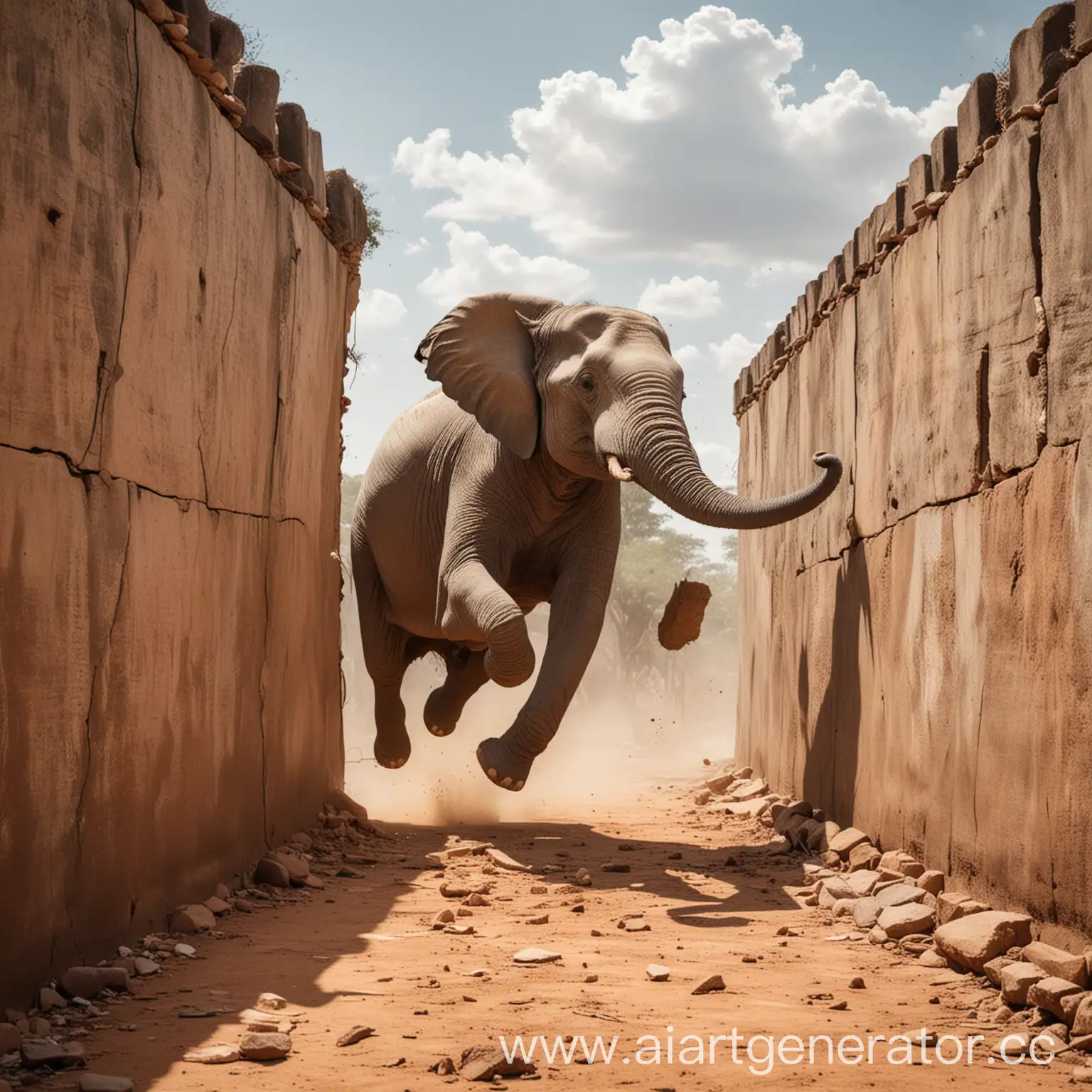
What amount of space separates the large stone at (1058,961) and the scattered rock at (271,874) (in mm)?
3311

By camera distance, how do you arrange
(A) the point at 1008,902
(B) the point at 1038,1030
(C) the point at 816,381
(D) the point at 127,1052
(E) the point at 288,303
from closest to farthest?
(D) the point at 127,1052, (B) the point at 1038,1030, (A) the point at 1008,902, (E) the point at 288,303, (C) the point at 816,381

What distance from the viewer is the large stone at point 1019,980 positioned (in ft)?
14.0

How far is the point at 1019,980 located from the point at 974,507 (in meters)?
1.90

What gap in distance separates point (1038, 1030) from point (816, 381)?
525 cm

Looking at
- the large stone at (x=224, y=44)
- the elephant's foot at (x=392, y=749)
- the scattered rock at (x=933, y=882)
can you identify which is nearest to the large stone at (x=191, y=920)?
the scattered rock at (x=933, y=882)

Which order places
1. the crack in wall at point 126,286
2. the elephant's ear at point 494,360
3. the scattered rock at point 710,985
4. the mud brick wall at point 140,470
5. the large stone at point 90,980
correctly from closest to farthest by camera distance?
the mud brick wall at point 140,470 < the large stone at point 90,980 < the scattered rock at point 710,985 < the crack in wall at point 126,286 < the elephant's ear at point 494,360

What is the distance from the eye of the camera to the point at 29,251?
4211mm

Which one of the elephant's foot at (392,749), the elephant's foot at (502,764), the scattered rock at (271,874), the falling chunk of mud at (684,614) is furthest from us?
the elephant's foot at (392,749)

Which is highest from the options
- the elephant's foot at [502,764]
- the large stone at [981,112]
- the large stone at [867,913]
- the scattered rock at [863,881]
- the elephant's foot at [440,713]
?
the large stone at [981,112]

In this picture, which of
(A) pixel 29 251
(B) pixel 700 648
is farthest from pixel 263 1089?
(B) pixel 700 648

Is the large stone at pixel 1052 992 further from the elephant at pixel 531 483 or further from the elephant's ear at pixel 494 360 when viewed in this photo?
the elephant's ear at pixel 494 360

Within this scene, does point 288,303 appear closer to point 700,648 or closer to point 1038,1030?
point 1038,1030

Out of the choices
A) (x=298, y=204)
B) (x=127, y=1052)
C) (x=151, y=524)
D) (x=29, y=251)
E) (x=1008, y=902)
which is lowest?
(x=127, y=1052)

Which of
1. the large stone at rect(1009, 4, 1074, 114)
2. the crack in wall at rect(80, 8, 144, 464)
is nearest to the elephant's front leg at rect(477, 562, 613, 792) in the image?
the crack in wall at rect(80, 8, 144, 464)
